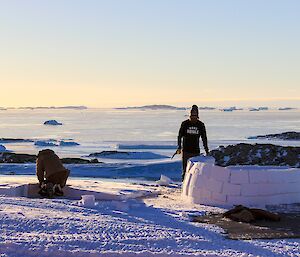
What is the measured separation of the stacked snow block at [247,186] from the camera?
8547 millimetres

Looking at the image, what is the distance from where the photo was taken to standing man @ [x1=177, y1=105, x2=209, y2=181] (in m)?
9.91

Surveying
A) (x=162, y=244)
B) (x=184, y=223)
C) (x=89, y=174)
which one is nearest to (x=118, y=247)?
(x=162, y=244)

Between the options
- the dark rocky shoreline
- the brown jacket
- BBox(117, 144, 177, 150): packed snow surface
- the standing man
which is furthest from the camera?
BBox(117, 144, 177, 150): packed snow surface

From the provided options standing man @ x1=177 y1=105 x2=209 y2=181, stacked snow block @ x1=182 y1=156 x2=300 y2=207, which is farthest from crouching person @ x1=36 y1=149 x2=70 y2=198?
stacked snow block @ x1=182 y1=156 x2=300 y2=207

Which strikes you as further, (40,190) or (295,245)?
(40,190)

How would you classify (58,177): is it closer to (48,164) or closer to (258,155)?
(48,164)

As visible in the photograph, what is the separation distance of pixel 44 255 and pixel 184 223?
2150 millimetres

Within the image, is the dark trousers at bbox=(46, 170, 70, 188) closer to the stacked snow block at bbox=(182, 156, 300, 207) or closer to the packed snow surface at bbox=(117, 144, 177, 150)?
the stacked snow block at bbox=(182, 156, 300, 207)

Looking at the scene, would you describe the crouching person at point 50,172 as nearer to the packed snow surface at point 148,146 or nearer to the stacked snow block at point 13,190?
the stacked snow block at point 13,190

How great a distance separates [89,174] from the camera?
19344 millimetres

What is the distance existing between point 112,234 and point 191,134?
4015mm

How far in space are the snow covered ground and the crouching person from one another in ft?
4.70

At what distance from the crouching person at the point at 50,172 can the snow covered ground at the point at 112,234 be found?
4.70ft

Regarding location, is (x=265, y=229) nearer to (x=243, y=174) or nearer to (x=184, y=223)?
(x=184, y=223)
